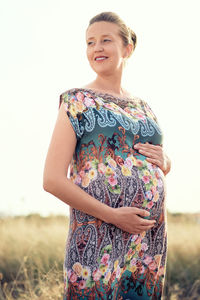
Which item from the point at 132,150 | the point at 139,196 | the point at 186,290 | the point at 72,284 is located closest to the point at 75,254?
the point at 72,284

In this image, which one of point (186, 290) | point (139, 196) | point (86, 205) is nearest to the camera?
point (86, 205)

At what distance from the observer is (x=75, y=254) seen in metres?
2.50

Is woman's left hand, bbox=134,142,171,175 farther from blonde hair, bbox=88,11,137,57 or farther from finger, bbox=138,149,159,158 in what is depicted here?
blonde hair, bbox=88,11,137,57

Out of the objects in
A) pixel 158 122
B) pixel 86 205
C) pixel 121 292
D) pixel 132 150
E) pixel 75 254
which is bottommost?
pixel 121 292

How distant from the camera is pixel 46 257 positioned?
227 inches

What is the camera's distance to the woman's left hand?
8.75ft

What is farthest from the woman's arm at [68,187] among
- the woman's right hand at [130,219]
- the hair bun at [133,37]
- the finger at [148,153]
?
the hair bun at [133,37]

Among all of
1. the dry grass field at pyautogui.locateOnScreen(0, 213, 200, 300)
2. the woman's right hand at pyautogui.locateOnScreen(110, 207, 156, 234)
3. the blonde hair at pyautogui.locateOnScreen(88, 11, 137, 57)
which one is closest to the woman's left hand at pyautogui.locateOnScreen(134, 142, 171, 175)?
the woman's right hand at pyautogui.locateOnScreen(110, 207, 156, 234)

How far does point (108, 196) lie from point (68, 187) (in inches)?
9.9

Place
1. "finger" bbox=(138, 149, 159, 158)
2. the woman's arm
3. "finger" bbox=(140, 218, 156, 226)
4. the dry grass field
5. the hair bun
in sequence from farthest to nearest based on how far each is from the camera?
the dry grass field → the hair bun → "finger" bbox=(138, 149, 159, 158) → "finger" bbox=(140, 218, 156, 226) → the woman's arm

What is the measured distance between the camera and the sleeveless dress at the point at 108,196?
2471 millimetres

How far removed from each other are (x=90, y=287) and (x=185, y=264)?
367cm

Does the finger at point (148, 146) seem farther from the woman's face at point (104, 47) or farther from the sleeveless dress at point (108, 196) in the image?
the woman's face at point (104, 47)

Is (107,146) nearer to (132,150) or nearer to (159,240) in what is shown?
(132,150)
